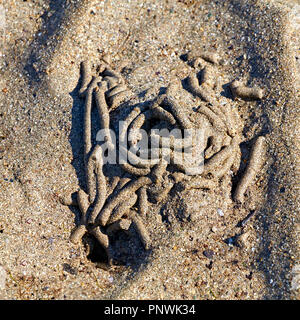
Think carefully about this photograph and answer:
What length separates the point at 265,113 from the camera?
6945mm

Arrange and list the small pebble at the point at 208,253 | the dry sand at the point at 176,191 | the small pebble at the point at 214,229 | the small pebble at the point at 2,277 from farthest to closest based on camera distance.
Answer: the small pebble at the point at 214,229, the small pebble at the point at 208,253, the dry sand at the point at 176,191, the small pebble at the point at 2,277

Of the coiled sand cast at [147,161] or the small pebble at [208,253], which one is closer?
the small pebble at [208,253]

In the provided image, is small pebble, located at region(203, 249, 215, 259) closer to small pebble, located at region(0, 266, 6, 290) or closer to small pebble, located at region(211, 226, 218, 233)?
small pebble, located at region(211, 226, 218, 233)

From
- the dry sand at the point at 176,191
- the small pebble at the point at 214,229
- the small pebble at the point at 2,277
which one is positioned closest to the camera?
the small pebble at the point at 2,277

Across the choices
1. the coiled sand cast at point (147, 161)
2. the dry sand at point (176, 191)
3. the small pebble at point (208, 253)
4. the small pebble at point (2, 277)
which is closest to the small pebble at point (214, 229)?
the dry sand at point (176, 191)

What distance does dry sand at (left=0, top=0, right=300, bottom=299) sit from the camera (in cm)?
588

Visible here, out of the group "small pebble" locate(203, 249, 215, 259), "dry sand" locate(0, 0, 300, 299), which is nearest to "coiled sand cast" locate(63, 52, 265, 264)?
"dry sand" locate(0, 0, 300, 299)

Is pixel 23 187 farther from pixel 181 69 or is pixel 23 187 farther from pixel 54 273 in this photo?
pixel 181 69

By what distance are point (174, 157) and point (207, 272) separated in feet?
5.71

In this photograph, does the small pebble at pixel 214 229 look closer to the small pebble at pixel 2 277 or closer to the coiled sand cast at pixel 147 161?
the coiled sand cast at pixel 147 161

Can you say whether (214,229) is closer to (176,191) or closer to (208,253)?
(208,253)

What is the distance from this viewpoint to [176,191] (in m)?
6.26

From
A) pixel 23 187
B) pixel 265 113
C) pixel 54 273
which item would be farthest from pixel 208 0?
pixel 54 273

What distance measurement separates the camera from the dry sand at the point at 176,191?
19.3ft
